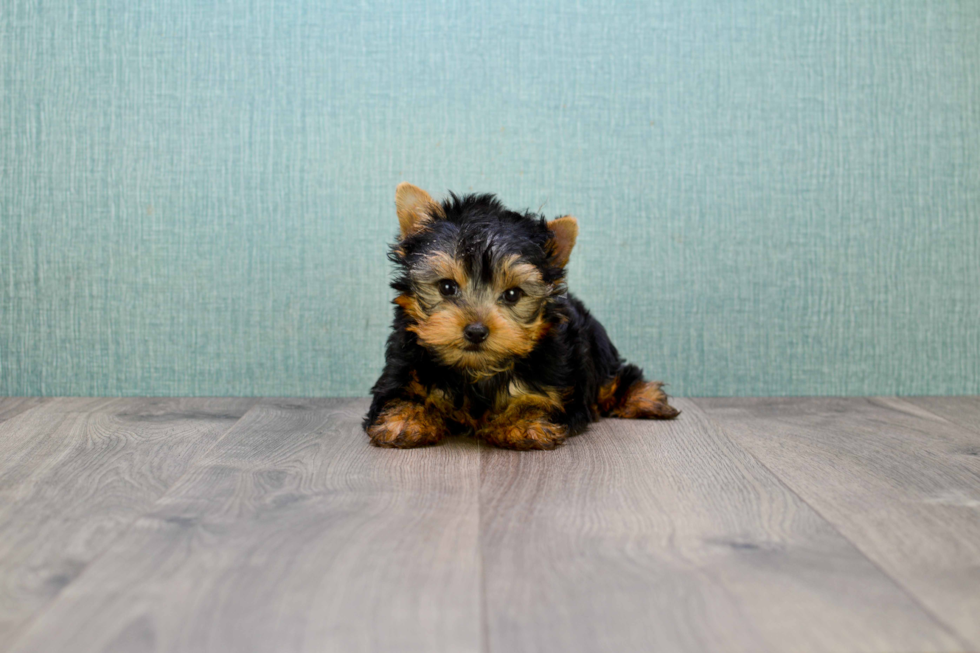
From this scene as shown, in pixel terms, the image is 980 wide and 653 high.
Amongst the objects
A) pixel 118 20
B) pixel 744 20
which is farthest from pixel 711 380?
pixel 118 20

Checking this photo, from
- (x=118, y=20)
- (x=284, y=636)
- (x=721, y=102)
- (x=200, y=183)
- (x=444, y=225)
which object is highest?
(x=118, y=20)

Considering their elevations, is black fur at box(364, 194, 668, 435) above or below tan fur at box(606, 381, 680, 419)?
above

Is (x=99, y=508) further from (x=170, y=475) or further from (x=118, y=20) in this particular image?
(x=118, y=20)

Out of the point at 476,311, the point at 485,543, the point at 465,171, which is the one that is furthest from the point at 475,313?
the point at 465,171

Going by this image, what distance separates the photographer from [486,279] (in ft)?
7.29

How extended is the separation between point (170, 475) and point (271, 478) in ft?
0.85

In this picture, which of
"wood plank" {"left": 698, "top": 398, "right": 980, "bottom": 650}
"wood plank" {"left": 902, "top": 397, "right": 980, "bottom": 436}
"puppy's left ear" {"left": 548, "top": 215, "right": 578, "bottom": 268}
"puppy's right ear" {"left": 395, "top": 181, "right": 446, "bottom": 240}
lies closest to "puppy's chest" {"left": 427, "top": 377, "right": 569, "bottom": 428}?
"puppy's left ear" {"left": 548, "top": 215, "right": 578, "bottom": 268}

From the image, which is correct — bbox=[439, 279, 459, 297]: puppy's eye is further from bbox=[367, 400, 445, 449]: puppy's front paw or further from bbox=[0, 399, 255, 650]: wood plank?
bbox=[0, 399, 255, 650]: wood plank

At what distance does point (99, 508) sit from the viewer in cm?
170

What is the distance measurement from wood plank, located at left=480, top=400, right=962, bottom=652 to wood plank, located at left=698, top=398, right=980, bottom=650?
0.20 feet

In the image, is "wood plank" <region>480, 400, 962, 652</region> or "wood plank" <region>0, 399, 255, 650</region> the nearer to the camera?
"wood plank" <region>480, 400, 962, 652</region>

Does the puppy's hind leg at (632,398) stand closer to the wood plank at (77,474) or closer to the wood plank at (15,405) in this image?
the wood plank at (77,474)

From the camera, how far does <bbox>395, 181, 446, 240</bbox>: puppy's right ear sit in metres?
2.38

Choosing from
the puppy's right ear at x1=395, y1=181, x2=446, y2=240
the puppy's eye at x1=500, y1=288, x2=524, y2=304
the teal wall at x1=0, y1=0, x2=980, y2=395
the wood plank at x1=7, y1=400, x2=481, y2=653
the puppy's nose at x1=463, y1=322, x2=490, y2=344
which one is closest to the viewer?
the wood plank at x1=7, y1=400, x2=481, y2=653
